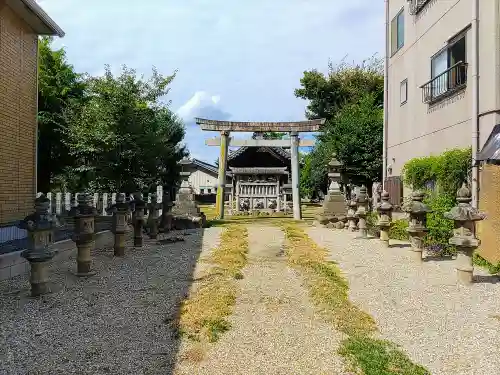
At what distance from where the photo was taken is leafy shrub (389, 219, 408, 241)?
11.3 metres

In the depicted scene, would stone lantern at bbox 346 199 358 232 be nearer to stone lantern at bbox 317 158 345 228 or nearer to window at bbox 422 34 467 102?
stone lantern at bbox 317 158 345 228

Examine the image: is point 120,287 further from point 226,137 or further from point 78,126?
point 226,137

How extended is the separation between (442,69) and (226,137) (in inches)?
426

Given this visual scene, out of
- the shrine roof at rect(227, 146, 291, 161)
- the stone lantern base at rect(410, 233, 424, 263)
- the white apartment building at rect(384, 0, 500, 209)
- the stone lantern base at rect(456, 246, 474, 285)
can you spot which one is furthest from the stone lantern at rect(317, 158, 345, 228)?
the shrine roof at rect(227, 146, 291, 161)

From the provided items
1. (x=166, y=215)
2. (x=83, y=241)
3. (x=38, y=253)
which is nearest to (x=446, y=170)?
(x=83, y=241)

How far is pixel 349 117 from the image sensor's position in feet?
77.7

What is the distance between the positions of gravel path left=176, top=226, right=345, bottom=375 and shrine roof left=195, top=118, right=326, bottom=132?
13868 mm

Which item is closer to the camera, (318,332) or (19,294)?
(318,332)

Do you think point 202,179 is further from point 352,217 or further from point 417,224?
point 417,224

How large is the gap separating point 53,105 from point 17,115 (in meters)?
13.1

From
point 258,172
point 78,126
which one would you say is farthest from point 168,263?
point 258,172

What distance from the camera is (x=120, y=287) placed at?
6.39 metres

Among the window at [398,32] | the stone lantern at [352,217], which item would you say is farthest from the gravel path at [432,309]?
the window at [398,32]

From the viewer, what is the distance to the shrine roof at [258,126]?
19938 millimetres
